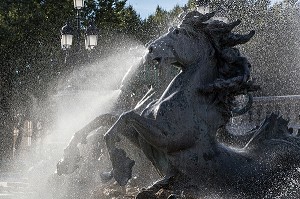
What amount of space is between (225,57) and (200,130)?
2.54 feet

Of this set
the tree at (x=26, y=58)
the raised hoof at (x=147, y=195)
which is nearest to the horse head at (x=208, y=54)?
the raised hoof at (x=147, y=195)

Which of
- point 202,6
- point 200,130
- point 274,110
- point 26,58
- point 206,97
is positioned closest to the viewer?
point 200,130

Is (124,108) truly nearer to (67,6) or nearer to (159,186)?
(159,186)

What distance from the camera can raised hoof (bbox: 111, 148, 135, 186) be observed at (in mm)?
6945

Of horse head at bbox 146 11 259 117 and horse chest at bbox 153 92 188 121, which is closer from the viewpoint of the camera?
horse chest at bbox 153 92 188 121

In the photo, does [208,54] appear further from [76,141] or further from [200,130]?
[76,141]

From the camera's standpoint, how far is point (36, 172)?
14.8 metres

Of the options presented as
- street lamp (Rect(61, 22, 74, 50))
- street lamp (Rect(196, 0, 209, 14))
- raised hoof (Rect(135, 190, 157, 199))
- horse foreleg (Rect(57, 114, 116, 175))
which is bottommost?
raised hoof (Rect(135, 190, 157, 199))

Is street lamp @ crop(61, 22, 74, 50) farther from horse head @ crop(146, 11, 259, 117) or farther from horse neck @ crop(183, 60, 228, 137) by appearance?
horse neck @ crop(183, 60, 228, 137)

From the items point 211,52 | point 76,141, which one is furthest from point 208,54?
point 76,141

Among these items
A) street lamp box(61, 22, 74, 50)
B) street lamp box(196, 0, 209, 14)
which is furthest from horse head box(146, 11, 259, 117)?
street lamp box(61, 22, 74, 50)

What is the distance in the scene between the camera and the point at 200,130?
279 inches

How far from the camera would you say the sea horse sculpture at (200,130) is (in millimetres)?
6953

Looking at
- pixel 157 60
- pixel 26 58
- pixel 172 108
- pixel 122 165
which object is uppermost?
pixel 26 58
